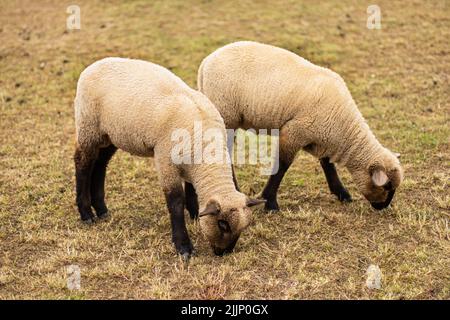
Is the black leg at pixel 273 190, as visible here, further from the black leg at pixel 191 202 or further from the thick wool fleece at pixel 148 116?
the thick wool fleece at pixel 148 116

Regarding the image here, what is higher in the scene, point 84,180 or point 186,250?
point 84,180

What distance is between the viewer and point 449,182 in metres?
8.94

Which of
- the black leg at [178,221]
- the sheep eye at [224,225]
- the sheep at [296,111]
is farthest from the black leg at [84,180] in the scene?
the sheep eye at [224,225]

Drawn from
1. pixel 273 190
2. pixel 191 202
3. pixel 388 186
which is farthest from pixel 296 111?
pixel 191 202

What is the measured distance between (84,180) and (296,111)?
2955 mm

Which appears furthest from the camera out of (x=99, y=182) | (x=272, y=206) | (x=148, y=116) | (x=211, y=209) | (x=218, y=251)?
(x=272, y=206)

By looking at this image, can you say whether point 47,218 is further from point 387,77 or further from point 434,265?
point 387,77

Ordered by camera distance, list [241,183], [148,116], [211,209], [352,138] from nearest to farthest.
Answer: [211,209] → [148,116] → [352,138] → [241,183]

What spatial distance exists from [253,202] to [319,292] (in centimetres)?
118

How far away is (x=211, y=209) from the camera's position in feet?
20.6

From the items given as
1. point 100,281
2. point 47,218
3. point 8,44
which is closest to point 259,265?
point 100,281

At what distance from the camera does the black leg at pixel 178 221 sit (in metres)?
6.82

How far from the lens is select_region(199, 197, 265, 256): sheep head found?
20.8ft

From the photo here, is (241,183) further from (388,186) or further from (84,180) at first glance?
(84,180)
